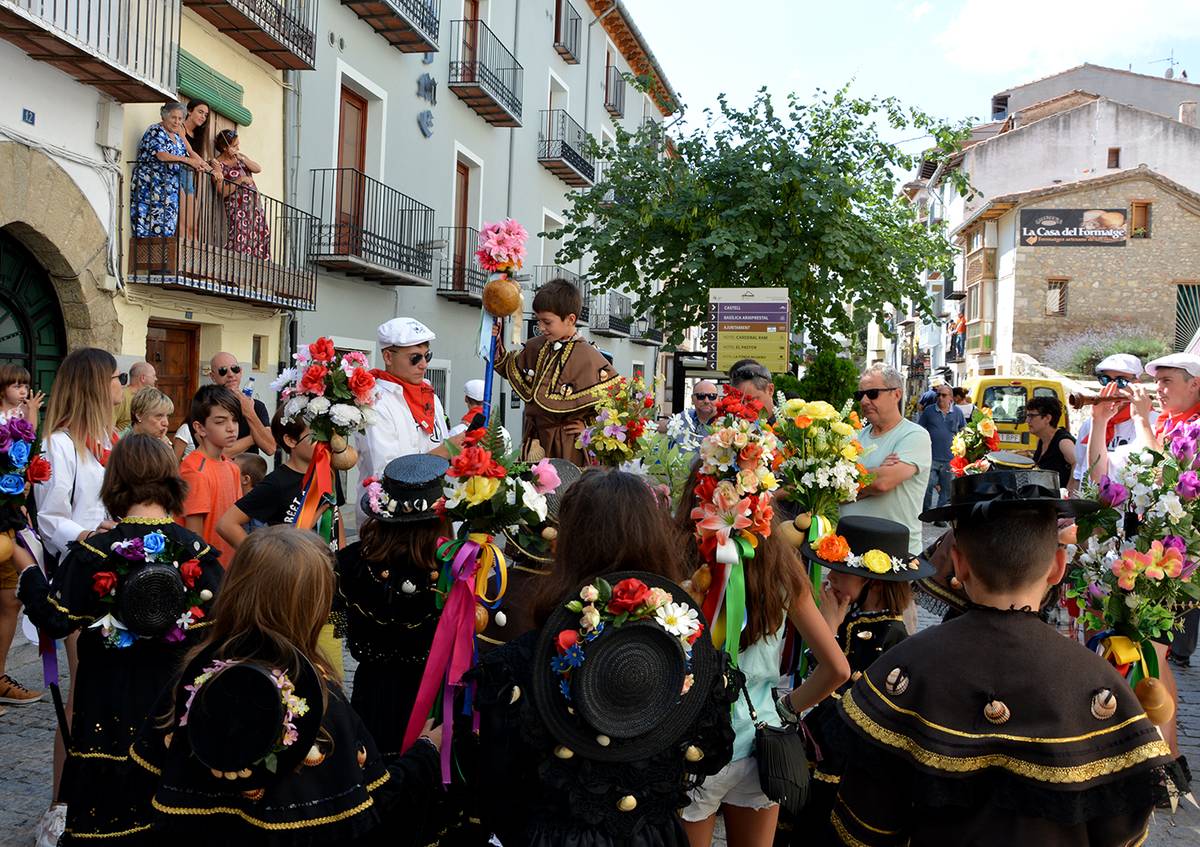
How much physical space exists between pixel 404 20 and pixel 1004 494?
1441cm

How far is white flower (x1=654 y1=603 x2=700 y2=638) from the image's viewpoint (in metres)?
2.46

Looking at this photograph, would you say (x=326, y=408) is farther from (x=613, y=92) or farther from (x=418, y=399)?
(x=613, y=92)

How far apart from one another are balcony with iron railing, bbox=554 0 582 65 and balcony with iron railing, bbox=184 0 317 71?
1125 centimetres

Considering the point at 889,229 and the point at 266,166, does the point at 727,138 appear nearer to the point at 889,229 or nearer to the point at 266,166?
the point at 889,229

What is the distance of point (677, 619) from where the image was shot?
2467 millimetres

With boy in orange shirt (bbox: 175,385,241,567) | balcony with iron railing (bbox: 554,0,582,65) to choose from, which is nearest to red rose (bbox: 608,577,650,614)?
boy in orange shirt (bbox: 175,385,241,567)

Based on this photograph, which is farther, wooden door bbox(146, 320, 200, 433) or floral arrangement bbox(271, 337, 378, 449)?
wooden door bbox(146, 320, 200, 433)

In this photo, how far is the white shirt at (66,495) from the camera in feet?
15.8

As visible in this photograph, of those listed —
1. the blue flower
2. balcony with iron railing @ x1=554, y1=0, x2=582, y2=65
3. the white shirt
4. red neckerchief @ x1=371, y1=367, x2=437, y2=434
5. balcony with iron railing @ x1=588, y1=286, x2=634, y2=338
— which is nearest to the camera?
the blue flower

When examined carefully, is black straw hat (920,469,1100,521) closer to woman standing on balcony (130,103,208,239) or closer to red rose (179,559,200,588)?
red rose (179,559,200,588)

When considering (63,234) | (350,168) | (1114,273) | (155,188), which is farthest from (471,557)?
(1114,273)

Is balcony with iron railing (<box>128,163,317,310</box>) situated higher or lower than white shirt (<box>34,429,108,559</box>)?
higher

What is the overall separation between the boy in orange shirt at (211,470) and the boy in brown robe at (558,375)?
56.8 inches

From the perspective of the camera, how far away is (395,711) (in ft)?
11.6
